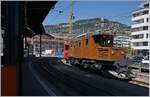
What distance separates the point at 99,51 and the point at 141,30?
10979cm

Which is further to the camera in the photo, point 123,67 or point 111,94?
point 123,67

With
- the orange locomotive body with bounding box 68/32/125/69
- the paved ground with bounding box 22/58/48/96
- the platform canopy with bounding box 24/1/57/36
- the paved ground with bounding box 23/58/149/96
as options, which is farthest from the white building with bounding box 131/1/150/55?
the paved ground with bounding box 22/58/48/96

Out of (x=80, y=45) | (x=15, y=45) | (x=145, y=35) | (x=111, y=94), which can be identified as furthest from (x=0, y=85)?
(x=145, y=35)

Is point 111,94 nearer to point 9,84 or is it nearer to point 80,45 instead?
point 9,84

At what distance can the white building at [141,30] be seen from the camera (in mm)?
136250

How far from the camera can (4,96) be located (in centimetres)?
888

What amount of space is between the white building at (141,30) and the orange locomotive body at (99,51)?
321 ft

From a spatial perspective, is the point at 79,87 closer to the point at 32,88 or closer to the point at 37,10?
the point at 32,88

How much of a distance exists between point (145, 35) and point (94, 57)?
105 meters

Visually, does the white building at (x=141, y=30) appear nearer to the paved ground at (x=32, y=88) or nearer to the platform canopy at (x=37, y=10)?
the platform canopy at (x=37, y=10)

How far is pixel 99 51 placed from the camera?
3388 cm

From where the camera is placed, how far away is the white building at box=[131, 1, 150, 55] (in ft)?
447

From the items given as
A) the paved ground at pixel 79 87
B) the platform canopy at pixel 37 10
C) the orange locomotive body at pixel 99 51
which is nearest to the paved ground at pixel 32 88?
the paved ground at pixel 79 87

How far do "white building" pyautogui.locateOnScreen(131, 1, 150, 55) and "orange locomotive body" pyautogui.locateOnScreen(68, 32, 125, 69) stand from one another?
9771cm
